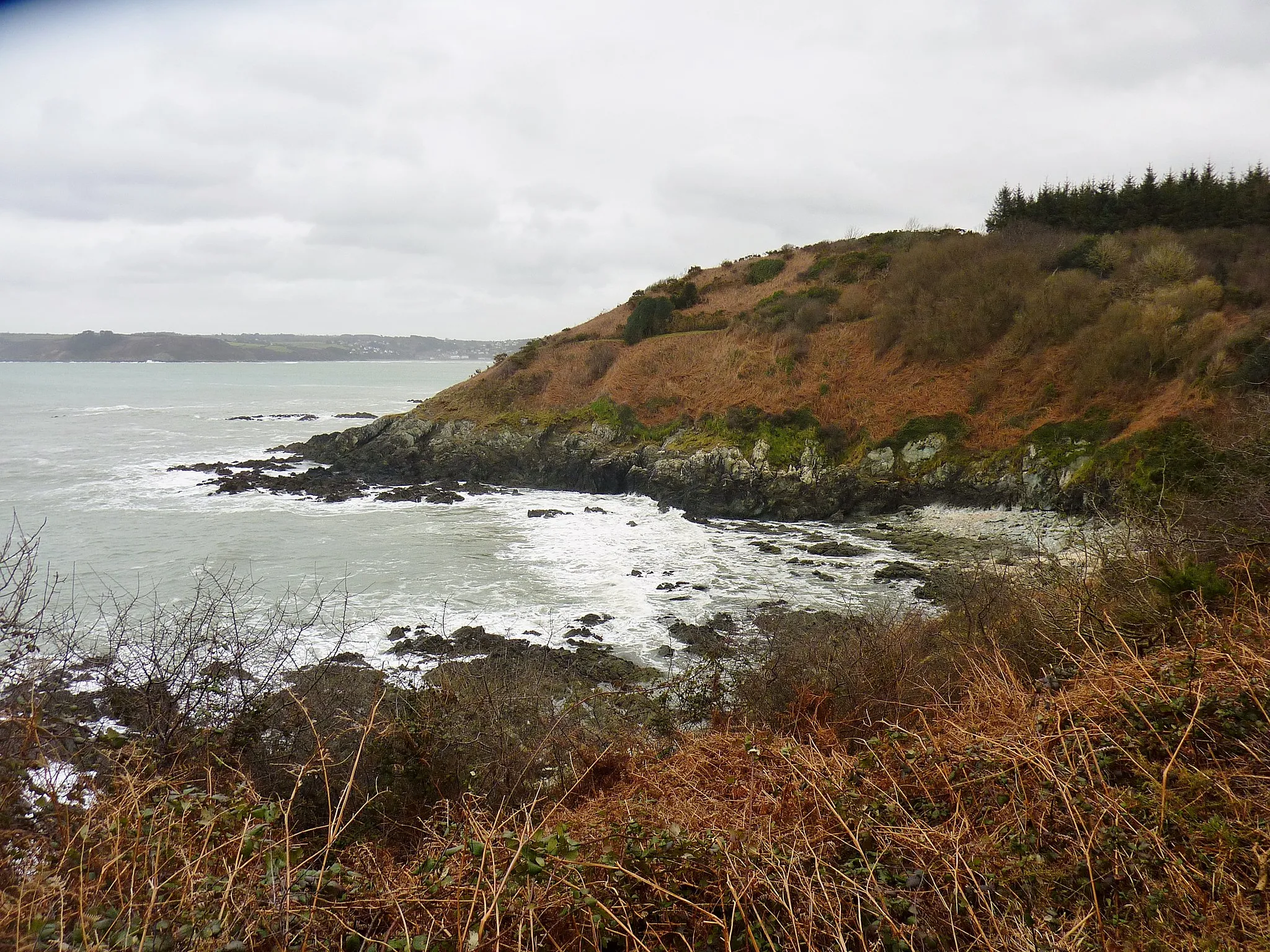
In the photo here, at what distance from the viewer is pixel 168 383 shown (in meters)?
108

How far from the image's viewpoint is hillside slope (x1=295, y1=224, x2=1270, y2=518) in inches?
853

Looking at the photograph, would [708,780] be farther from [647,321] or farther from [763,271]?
[763,271]

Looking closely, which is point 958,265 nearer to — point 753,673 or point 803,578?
point 803,578

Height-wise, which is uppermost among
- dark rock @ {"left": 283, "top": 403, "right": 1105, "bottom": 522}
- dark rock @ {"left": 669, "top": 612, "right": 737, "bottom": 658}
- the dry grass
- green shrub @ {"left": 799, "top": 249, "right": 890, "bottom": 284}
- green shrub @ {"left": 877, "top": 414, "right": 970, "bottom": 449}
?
green shrub @ {"left": 799, "top": 249, "right": 890, "bottom": 284}

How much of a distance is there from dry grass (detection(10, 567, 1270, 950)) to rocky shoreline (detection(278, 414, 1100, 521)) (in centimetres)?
1711

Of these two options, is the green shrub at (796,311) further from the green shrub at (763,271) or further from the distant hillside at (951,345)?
the green shrub at (763,271)

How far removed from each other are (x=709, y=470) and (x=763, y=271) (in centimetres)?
2307

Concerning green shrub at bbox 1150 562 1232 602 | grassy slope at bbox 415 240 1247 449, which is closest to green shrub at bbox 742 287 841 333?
grassy slope at bbox 415 240 1247 449

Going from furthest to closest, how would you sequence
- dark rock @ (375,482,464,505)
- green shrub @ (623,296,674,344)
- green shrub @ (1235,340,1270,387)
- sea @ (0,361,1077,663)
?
1. green shrub @ (623,296,674,344)
2. dark rock @ (375,482,464,505)
3. green shrub @ (1235,340,1270,387)
4. sea @ (0,361,1077,663)

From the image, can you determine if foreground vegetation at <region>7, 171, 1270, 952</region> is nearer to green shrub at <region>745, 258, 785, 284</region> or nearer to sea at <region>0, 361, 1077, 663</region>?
sea at <region>0, 361, 1077, 663</region>

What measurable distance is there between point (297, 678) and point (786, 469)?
19.7 metres

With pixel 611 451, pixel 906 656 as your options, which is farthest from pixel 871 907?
pixel 611 451

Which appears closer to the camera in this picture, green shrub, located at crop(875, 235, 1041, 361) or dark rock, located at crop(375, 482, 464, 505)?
green shrub, located at crop(875, 235, 1041, 361)

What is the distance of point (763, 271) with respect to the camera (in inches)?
1781
